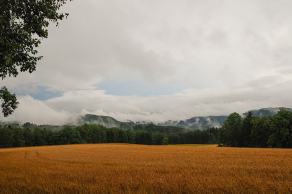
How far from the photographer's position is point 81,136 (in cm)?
14488

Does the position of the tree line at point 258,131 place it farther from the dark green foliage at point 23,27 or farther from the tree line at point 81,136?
the dark green foliage at point 23,27

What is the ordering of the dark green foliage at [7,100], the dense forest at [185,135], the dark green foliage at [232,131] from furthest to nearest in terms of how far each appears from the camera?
1. the dark green foliage at [232,131]
2. the dense forest at [185,135]
3. the dark green foliage at [7,100]

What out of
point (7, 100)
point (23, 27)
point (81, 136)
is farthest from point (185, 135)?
point (23, 27)

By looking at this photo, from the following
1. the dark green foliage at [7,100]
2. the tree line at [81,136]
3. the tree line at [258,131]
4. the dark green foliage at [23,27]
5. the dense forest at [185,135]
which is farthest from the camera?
the tree line at [81,136]

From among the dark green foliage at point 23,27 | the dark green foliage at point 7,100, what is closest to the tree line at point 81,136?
the dark green foliage at point 7,100

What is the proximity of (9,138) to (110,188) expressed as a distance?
12163cm

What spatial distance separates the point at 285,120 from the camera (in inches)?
3189

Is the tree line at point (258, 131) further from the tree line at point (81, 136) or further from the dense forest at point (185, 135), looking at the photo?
the tree line at point (81, 136)

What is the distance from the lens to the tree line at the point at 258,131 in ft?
265

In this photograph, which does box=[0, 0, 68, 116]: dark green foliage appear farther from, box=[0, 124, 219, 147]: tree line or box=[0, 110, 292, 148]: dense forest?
box=[0, 124, 219, 147]: tree line

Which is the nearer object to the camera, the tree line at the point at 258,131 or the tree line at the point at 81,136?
the tree line at the point at 258,131

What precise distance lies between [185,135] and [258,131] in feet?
291

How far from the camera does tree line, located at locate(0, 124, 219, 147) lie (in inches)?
5044

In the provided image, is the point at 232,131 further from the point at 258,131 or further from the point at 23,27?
the point at 23,27
